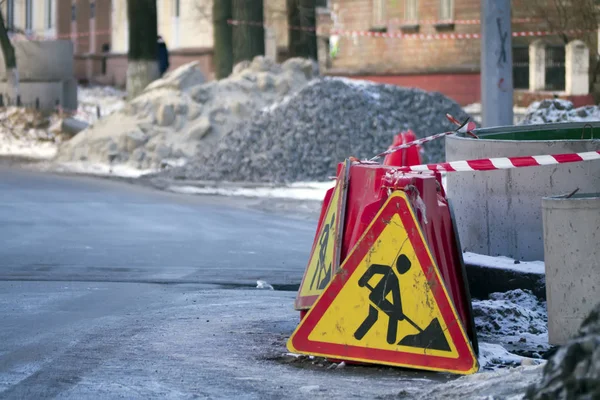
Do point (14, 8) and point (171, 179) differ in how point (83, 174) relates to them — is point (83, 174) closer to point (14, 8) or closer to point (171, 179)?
point (171, 179)

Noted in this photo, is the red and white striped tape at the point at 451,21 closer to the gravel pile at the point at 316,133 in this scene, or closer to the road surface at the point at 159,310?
the gravel pile at the point at 316,133

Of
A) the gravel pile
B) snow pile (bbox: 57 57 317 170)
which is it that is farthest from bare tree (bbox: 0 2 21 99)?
the gravel pile

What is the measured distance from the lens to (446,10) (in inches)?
1645

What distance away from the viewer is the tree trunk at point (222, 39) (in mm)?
29375

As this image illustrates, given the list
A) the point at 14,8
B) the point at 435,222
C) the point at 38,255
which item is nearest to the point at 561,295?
the point at 435,222

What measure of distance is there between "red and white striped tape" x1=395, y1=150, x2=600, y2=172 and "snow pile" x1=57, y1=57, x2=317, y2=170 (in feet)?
47.2

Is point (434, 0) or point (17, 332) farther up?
point (434, 0)

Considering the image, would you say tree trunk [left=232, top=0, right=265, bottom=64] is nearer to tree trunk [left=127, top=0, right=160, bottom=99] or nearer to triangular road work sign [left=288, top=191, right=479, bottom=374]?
tree trunk [left=127, top=0, right=160, bottom=99]

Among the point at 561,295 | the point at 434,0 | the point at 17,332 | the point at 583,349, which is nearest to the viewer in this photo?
the point at 583,349

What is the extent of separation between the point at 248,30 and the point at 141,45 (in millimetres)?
2376

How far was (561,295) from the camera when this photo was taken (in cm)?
658

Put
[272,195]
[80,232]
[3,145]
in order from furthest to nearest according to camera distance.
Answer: [3,145] < [272,195] < [80,232]

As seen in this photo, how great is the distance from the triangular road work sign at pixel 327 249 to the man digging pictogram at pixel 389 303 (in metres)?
0.43

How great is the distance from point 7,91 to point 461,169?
26.1 metres
